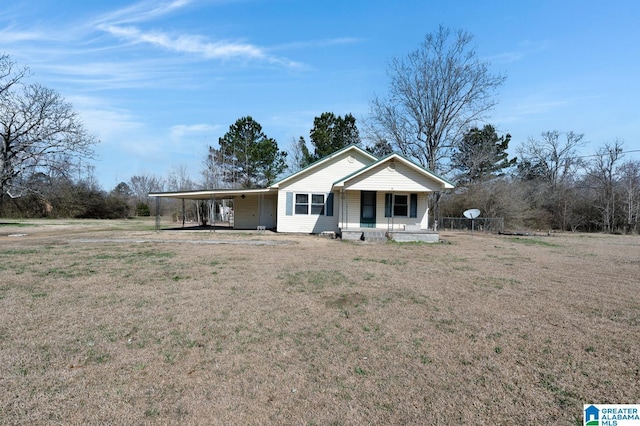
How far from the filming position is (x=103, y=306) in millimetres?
5086

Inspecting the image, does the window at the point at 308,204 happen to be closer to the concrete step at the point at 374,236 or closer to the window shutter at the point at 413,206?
the concrete step at the point at 374,236

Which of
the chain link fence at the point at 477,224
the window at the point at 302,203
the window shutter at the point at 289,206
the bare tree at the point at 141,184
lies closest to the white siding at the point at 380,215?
the window at the point at 302,203

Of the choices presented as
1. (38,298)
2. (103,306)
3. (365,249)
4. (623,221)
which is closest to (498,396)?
(103,306)

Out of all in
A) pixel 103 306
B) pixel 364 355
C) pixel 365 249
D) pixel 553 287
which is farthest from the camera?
pixel 365 249

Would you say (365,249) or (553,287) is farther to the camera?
(365,249)

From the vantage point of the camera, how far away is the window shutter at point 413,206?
57.3 feet

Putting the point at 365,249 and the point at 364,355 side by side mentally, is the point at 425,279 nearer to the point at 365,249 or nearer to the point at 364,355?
the point at 364,355

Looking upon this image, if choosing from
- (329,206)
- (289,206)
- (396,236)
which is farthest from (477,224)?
(289,206)

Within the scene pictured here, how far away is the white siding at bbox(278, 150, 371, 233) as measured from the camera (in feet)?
61.5

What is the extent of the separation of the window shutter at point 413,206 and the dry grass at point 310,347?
9.92 meters

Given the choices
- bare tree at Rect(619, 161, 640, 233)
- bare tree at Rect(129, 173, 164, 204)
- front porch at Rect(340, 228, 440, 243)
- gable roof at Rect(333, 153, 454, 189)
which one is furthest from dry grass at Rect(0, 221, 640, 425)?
bare tree at Rect(129, 173, 164, 204)

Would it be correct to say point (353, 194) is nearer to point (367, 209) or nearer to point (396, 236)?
point (367, 209)

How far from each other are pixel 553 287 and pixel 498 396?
4.97m

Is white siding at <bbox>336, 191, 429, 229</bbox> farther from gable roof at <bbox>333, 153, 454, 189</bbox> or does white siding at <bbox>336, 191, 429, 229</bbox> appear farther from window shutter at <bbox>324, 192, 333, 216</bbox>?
gable roof at <bbox>333, 153, 454, 189</bbox>
